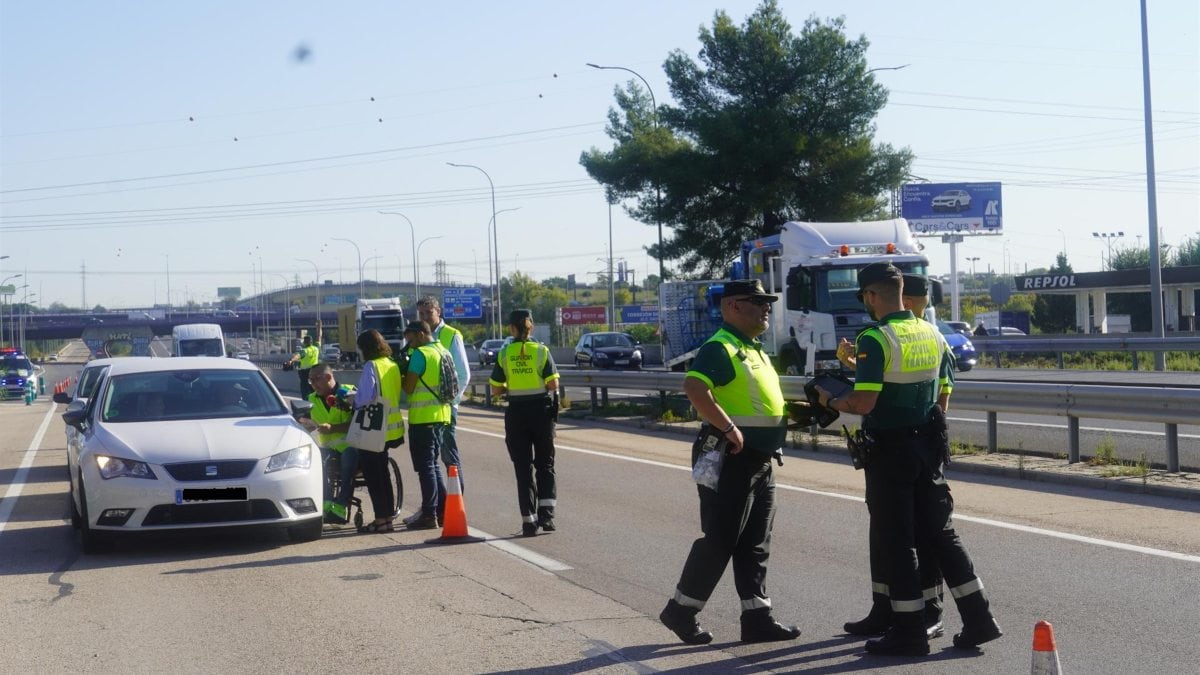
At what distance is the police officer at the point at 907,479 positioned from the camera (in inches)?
250

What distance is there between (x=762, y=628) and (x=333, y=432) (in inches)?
217

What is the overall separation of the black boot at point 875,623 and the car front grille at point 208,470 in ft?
15.9

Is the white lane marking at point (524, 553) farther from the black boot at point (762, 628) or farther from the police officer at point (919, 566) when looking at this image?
the police officer at point (919, 566)

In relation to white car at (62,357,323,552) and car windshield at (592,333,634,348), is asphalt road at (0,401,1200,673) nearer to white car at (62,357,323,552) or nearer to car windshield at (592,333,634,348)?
white car at (62,357,323,552)

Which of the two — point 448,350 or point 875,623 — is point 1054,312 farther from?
point 875,623

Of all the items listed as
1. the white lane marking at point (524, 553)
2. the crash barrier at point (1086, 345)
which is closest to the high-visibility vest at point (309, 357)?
the white lane marking at point (524, 553)

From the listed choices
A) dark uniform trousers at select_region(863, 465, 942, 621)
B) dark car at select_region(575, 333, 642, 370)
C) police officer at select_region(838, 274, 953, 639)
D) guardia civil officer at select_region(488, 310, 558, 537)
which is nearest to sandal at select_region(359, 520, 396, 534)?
guardia civil officer at select_region(488, 310, 558, 537)

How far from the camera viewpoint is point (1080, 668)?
606 cm

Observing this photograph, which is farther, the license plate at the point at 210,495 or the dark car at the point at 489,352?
the dark car at the point at 489,352

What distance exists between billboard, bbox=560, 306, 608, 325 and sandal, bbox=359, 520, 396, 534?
82.1 metres

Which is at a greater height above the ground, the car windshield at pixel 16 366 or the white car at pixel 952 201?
the white car at pixel 952 201

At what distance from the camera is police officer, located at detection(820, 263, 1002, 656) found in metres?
6.36

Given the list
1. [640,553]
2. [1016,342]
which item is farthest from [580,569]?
[1016,342]

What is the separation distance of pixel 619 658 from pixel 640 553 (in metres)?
3.05
